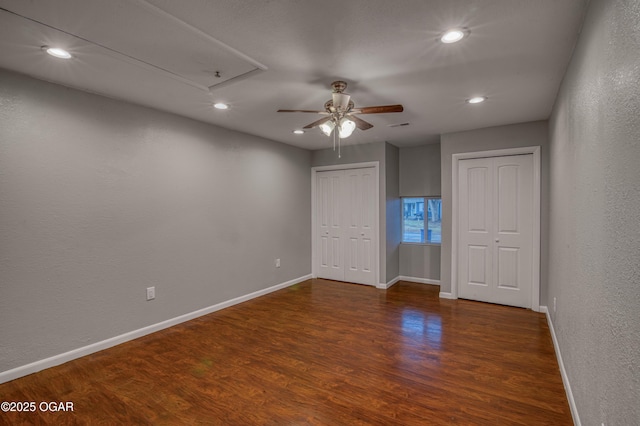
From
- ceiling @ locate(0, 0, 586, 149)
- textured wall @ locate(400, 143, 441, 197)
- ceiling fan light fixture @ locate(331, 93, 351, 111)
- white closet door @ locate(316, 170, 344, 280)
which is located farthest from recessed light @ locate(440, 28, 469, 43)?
white closet door @ locate(316, 170, 344, 280)

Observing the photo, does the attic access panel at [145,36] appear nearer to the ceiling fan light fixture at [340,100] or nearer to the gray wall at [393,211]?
the ceiling fan light fixture at [340,100]

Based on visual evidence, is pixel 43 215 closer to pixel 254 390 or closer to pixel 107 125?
pixel 107 125

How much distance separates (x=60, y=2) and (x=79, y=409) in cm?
255

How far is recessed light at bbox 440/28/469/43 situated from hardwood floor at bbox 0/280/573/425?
246cm

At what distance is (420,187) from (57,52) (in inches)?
195

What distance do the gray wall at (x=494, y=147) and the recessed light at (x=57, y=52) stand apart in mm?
4320

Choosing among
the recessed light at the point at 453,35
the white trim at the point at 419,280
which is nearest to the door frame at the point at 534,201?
the white trim at the point at 419,280

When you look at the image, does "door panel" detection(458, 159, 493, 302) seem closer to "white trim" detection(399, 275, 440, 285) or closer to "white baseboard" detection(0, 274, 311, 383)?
"white trim" detection(399, 275, 440, 285)

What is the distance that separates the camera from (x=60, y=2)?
166 cm

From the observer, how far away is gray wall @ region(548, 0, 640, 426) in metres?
1.03

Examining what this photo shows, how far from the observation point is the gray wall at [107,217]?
8.25 ft

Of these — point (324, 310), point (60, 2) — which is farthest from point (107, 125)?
point (324, 310)

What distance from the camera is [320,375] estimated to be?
99.0 inches

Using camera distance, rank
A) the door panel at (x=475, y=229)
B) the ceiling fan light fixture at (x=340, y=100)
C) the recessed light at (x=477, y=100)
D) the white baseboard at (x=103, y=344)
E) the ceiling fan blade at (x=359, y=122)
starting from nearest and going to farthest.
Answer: the white baseboard at (x=103, y=344) < the ceiling fan light fixture at (x=340, y=100) < the ceiling fan blade at (x=359, y=122) < the recessed light at (x=477, y=100) < the door panel at (x=475, y=229)
